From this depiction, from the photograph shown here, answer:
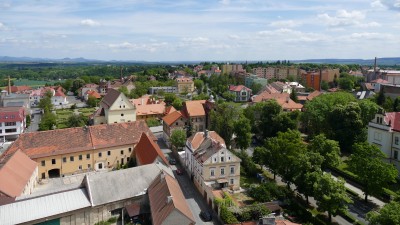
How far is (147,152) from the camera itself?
144ft

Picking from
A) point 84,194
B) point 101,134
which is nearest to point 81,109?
point 101,134

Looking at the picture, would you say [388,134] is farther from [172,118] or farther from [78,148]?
[78,148]

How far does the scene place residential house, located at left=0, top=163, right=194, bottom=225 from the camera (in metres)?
29.3

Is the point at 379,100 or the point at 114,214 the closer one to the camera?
the point at 114,214

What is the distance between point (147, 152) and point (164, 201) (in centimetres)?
1475

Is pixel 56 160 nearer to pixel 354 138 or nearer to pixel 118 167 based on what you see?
pixel 118 167

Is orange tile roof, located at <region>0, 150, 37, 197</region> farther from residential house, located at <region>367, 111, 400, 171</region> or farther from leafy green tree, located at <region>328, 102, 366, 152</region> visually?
leafy green tree, located at <region>328, 102, 366, 152</region>

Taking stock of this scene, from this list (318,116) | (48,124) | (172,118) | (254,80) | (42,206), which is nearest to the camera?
(42,206)

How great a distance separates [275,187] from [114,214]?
57.9ft

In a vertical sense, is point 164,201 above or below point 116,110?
below

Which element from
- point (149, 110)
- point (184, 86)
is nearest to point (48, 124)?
point (149, 110)

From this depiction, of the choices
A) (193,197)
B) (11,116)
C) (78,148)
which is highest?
(11,116)

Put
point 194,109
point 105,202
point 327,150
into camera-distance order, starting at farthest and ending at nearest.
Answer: point 194,109 → point 327,150 → point 105,202

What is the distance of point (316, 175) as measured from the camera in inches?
1346
